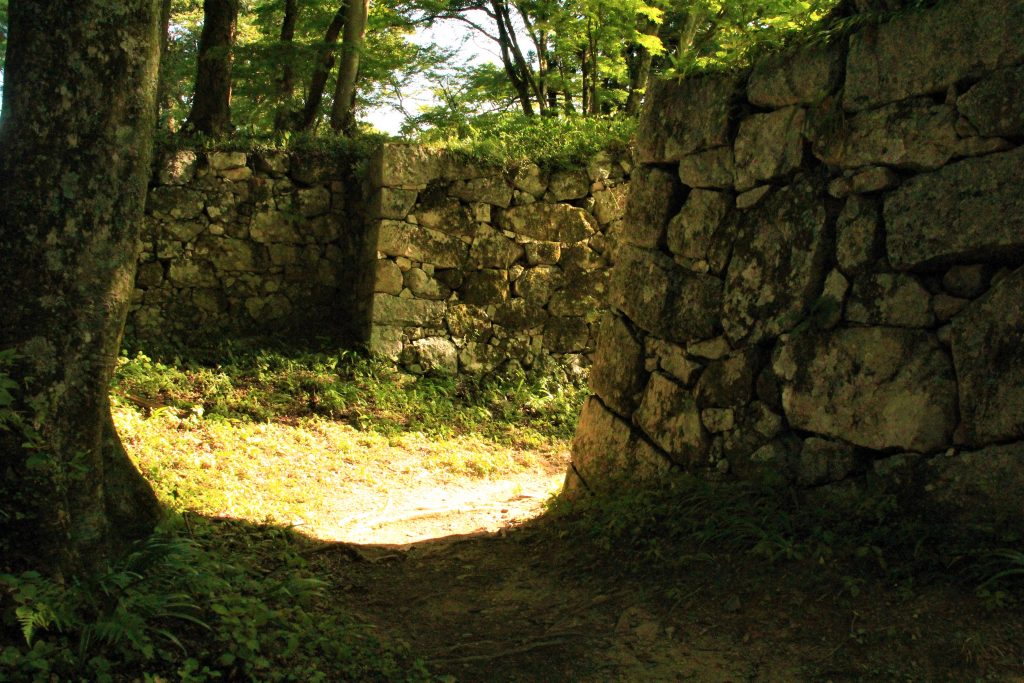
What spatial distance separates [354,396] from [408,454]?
3.35 feet

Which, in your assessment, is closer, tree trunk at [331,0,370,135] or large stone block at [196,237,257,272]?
large stone block at [196,237,257,272]

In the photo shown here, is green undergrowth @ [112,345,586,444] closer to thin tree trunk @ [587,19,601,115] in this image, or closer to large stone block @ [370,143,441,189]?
large stone block @ [370,143,441,189]

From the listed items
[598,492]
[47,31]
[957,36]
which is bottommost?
[598,492]

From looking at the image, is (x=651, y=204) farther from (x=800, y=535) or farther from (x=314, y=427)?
(x=314, y=427)

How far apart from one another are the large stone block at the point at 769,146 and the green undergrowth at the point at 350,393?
3.92 m

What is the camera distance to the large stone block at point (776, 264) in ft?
13.7

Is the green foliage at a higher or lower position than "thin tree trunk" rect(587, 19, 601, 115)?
lower

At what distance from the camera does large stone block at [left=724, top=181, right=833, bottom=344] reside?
4168 mm

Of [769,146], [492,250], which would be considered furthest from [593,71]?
[769,146]

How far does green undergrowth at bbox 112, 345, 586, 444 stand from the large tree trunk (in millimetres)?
3901

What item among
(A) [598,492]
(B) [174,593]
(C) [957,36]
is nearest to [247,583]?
(B) [174,593]

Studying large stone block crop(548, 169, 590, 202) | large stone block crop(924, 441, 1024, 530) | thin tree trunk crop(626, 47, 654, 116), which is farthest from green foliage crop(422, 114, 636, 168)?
large stone block crop(924, 441, 1024, 530)

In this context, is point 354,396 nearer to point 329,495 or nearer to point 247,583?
point 329,495

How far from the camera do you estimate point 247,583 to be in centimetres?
379
